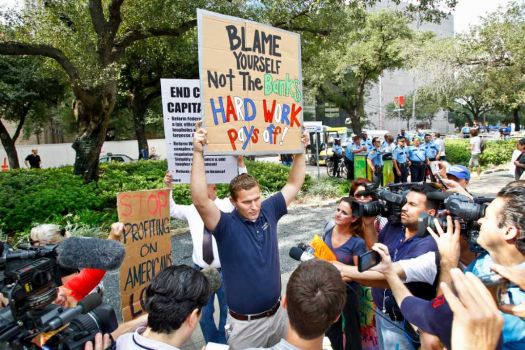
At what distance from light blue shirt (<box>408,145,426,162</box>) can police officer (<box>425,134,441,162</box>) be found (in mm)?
180

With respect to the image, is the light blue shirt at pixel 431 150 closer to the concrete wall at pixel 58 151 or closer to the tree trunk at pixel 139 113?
the tree trunk at pixel 139 113

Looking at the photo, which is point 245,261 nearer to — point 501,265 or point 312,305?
point 312,305

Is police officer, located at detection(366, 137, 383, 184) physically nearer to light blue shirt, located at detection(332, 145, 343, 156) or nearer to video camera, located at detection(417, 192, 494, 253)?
light blue shirt, located at detection(332, 145, 343, 156)

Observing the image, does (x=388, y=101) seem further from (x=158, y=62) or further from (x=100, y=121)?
(x=100, y=121)

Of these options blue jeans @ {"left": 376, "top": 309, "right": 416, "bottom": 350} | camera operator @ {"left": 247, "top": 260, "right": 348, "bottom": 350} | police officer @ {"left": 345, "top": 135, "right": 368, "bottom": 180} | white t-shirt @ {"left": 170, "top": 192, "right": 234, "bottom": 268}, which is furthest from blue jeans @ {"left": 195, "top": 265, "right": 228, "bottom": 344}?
police officer @ {"left": 345, "top": 135, "right": 368, "bottom": 180}

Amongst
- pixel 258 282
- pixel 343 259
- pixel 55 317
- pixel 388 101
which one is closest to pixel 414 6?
pixel 343 259

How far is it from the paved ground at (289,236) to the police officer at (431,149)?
1.50 meters

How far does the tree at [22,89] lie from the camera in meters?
17.9

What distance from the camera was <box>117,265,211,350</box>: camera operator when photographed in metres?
1.80

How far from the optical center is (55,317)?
162cm

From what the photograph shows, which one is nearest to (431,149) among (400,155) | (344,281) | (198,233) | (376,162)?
(400,155)

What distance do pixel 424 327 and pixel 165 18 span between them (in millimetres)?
10074

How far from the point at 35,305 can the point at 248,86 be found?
217 cm

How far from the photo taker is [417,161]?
13727mm
